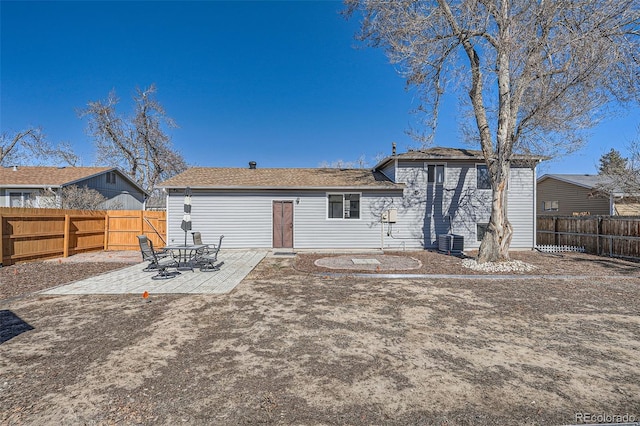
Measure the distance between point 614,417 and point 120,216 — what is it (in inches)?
620

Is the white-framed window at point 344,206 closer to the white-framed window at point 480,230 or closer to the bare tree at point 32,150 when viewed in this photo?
the white-framed window at point 480,230

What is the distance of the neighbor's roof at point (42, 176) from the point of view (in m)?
15.8

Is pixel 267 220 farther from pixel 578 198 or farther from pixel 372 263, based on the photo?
pixel 578 198

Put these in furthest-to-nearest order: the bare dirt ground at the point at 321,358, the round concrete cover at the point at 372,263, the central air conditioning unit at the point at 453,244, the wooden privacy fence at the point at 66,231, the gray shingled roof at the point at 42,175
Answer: the gray shingled roof at the point at 42,175, the central air conditioning unit at the point at 453,244, the wooden privacy fence at the point at 66,231, the round concrete cover at the point at 372,263, the bare dirt ground at the point at 321,358

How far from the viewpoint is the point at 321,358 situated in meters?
3.34

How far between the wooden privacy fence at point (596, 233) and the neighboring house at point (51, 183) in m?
24.6

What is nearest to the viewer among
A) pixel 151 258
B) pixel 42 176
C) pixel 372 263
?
pixel 151 258

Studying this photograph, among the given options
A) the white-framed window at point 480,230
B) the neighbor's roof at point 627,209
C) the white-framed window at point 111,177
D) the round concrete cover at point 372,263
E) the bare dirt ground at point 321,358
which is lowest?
the bare dirt ground at point 321,358

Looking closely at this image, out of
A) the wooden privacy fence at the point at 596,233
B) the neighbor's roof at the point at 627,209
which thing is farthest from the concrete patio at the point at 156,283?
the neighbor's roof at the point at 627,209

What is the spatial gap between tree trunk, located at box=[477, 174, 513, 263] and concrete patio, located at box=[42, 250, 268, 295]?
7408mm

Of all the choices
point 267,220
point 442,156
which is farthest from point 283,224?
point 442,156

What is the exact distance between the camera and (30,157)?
1054 inches

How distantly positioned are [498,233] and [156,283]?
989cm

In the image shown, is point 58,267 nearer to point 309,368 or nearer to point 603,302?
point 309,368
